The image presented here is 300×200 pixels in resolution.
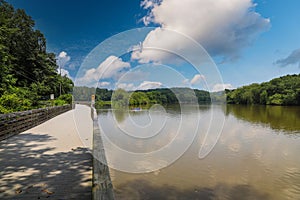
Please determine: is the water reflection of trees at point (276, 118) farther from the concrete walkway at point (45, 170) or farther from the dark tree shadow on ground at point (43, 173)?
the dark tree shadow on ground at point (43, 173)

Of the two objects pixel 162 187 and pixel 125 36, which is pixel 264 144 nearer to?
pixel 162 187

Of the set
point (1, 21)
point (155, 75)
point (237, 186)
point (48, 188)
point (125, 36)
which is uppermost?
point (1, 21)

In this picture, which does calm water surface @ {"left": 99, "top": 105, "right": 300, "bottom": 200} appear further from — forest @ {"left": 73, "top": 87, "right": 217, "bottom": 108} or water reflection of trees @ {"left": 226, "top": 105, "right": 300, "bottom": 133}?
water reflection of trees @ {"left": 226, "top": 105, "right": 300, "bottom": 133}

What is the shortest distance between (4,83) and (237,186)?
14.9 metres

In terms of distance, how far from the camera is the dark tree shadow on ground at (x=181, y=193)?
4.83 m

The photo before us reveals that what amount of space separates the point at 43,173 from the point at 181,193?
3.31m

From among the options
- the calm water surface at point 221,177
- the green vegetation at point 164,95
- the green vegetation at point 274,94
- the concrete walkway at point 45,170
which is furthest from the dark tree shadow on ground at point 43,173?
the green vegetation at point 274,94

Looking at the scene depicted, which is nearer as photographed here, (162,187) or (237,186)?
(162,187)

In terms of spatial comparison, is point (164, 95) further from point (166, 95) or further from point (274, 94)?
point (274, 94)

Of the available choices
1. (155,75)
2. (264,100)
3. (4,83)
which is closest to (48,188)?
(155,75)

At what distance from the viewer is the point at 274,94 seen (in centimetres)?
6469

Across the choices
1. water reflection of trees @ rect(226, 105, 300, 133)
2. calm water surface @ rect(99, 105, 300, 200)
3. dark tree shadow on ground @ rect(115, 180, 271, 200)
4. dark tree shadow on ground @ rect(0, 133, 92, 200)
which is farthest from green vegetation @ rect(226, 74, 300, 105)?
dark tree shadow on ground @ rect(0, 133, 92, 200)

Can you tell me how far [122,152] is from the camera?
848 centimetres

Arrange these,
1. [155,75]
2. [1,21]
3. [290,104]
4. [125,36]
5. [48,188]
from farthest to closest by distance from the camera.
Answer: [290,104]
[1,21]
[155,75]
[125,36]
[48,188]
